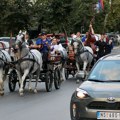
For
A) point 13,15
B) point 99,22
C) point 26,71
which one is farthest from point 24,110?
point 99,22

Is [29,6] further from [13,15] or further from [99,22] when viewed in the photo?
[99,22]

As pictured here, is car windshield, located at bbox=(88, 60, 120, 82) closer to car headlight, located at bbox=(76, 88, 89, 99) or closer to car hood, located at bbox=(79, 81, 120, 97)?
car hood, located at bbox=(79, 81, 120, 97)

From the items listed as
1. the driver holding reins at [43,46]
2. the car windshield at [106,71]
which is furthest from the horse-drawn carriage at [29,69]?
the car windshield at [106,71]

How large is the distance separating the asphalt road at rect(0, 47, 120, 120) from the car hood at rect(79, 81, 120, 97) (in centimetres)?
199

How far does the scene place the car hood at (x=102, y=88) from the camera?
905 centimetres

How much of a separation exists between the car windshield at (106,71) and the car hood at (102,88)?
326mm

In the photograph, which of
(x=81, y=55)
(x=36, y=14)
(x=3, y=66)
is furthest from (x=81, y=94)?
(x=36, y=14)

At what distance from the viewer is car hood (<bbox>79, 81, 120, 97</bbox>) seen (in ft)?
29.7

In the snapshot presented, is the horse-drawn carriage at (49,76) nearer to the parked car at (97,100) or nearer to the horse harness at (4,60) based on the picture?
the horse harness at (4,60)

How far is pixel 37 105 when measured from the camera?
13594mm

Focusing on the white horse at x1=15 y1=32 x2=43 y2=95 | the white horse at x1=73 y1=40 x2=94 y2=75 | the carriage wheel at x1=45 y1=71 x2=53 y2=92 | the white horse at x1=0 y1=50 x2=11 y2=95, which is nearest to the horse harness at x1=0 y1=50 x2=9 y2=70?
the white horse at x1=0 y1=50 x2=11 y2=95

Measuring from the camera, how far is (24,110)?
12.6m

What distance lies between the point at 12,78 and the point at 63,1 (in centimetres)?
2269

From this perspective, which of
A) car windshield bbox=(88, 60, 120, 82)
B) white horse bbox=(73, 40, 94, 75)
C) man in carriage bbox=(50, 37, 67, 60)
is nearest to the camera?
car windshield bbox=(88, 60, 120, 82)
